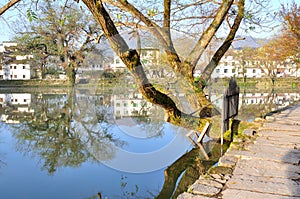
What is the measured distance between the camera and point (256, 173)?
254 centimetres

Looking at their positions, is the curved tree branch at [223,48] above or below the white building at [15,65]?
below

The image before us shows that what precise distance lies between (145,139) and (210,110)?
4.61 ft

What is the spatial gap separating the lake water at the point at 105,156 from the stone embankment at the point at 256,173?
0.91 meters

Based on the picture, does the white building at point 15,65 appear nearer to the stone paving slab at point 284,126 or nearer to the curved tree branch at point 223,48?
the curved tree branch at point 223,48

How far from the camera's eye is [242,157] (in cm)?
302

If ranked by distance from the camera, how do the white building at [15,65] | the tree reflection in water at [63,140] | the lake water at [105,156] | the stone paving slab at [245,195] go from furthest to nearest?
the white building at [15,65] < the tree reflection in water at [63,140] < the lake water at [105,156] < the stone paving slab at [245,195]

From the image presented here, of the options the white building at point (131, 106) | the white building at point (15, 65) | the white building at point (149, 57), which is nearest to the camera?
the white building at point (149, 57)

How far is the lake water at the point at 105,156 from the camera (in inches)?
142

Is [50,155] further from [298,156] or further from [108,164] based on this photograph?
[298,156]

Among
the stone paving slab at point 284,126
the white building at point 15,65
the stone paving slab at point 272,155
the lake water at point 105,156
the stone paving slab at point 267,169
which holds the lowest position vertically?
the lake water at point 105,156

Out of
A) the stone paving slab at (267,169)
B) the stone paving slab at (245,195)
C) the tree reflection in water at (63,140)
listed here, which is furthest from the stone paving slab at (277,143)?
the tree reflection in water at (63,140)

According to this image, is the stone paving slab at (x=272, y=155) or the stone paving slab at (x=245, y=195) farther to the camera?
the stone paving slab at (x=272, y=155)

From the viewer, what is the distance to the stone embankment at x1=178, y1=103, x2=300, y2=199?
2.16 metres

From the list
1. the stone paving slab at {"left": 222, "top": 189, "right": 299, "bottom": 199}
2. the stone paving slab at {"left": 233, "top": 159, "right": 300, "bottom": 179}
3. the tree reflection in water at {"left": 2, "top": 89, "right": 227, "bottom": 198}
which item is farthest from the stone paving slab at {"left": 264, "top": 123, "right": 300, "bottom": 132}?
the stone paving slab at {"left": 222, "top": 189, "right": 299, "bottom": 199}
